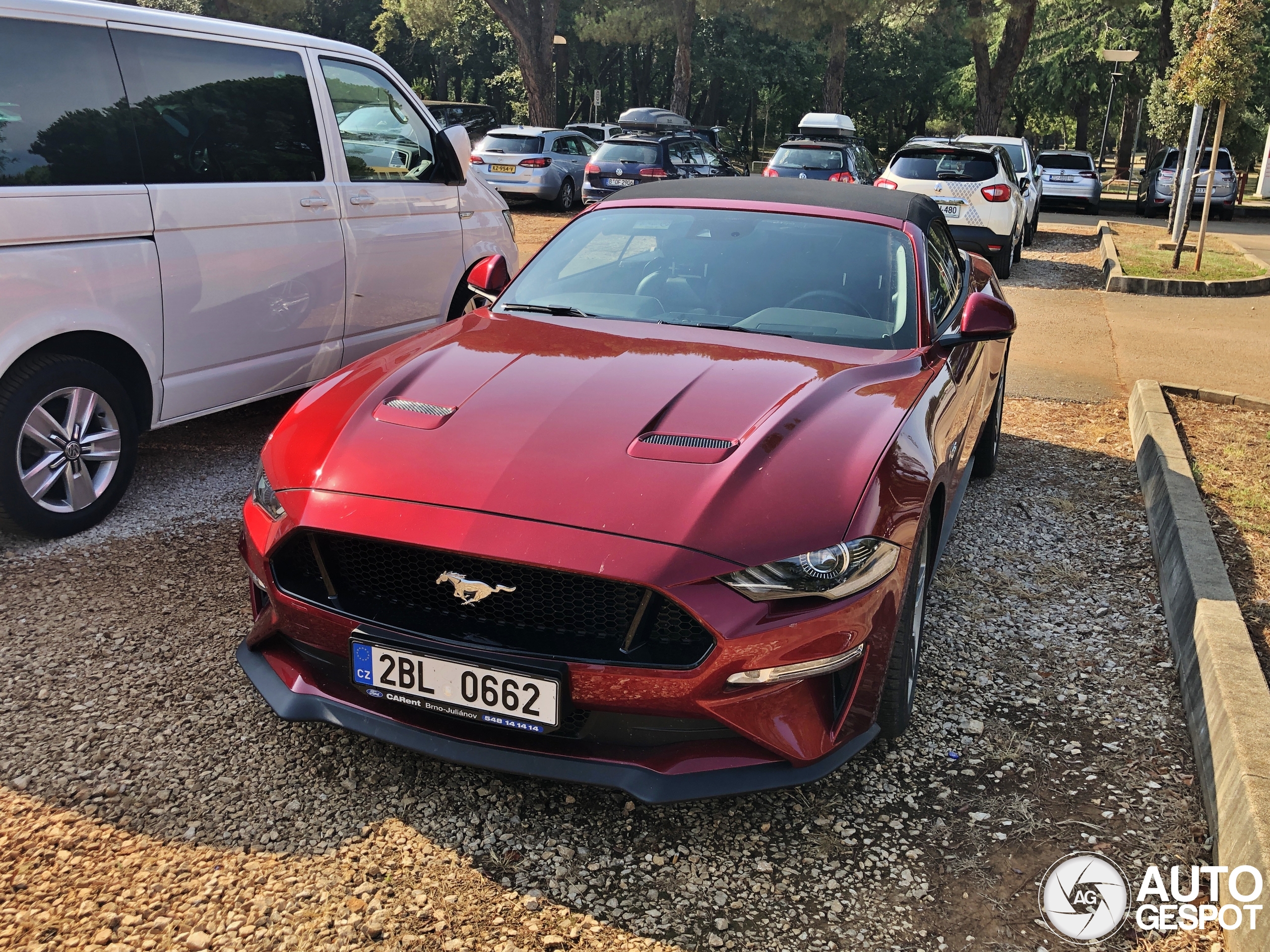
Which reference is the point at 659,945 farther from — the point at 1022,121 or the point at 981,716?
the point at 1022,121

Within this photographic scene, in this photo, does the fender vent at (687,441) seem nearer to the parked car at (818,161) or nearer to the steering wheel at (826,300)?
the steering wheel at (826,300)

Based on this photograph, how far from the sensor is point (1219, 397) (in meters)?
7.50

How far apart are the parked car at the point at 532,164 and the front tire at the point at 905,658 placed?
17968 millimetres

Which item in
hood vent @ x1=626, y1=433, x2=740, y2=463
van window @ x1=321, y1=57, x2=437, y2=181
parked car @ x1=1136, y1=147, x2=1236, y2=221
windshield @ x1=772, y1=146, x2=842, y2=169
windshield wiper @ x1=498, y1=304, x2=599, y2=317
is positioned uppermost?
van window @ x1=321, y1=57, x2=437, y2=181

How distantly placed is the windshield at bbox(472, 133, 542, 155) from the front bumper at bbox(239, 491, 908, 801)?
1880cm

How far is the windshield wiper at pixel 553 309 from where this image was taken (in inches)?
157

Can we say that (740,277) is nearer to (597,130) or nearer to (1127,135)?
(597,130)

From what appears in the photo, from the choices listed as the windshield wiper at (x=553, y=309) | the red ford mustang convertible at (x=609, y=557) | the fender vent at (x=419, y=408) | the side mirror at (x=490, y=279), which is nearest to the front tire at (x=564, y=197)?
the side mirror at (x=490, y=279)

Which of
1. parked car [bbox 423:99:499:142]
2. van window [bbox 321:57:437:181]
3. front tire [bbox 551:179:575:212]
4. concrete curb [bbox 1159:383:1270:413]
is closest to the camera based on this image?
van window [bbox 321:57:437:181]

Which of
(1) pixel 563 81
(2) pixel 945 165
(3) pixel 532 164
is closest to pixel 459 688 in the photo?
(2) pixel 945 165


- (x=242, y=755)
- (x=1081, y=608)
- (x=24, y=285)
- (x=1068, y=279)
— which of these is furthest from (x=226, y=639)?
(x=1068, y=279)

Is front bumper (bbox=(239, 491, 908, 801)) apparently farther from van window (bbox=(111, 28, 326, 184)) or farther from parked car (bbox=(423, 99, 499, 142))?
parked car (bbox=(423, 99, 499, 142))

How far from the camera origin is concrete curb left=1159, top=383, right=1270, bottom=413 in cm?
736

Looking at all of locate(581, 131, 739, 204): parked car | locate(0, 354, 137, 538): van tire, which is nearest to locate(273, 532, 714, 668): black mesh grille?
locate(0, 354, 137, 538): van tire
